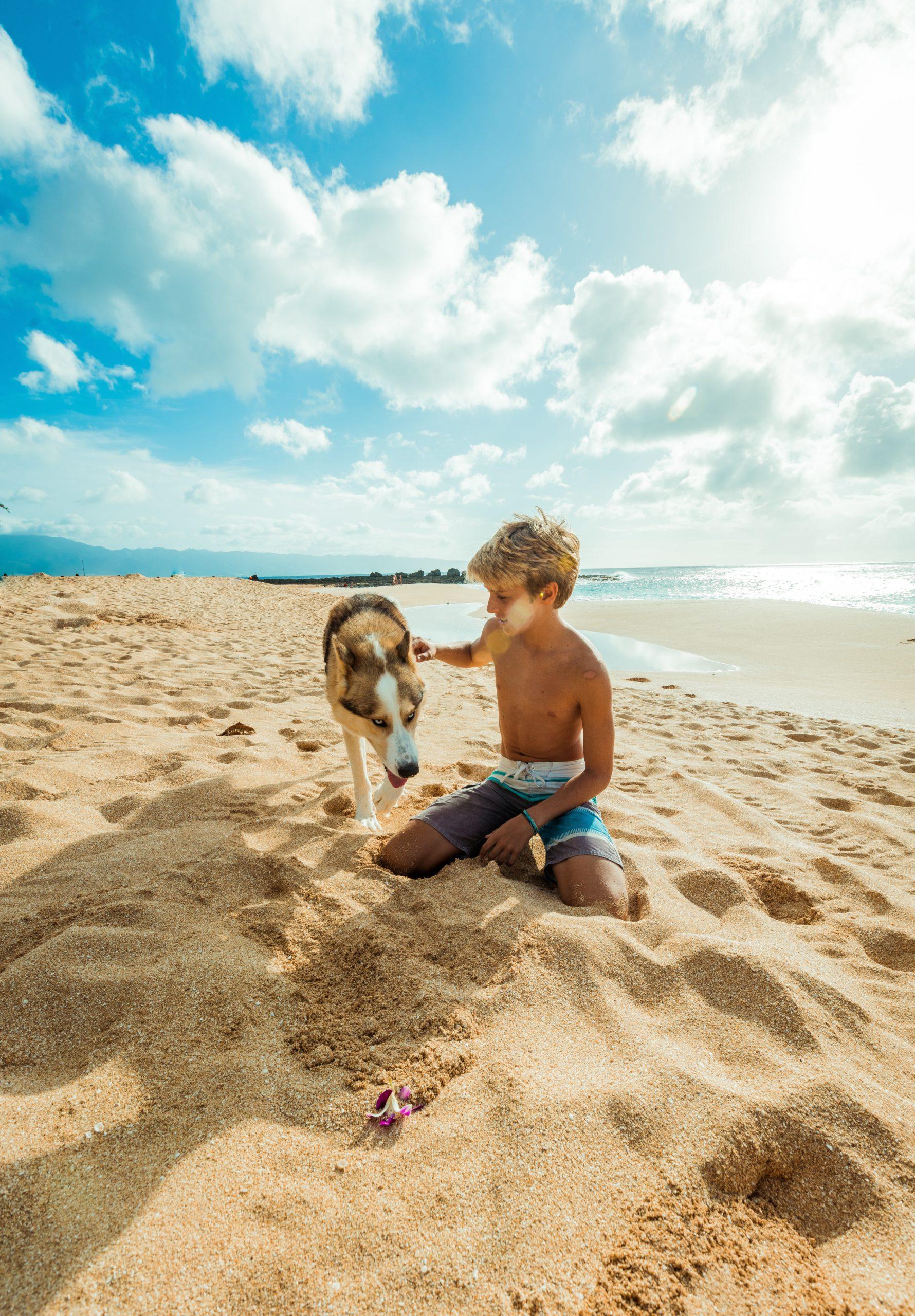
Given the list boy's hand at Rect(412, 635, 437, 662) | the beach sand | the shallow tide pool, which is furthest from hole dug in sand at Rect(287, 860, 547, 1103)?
the shallow tide pool

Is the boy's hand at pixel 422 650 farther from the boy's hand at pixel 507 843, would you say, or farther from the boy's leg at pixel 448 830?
the boy's hand at pixel 507 843

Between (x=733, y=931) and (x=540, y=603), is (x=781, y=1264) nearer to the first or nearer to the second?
(x=733, y=931)

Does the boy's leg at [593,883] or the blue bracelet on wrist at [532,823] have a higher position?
the blue bracelet on wrist at [532,823]

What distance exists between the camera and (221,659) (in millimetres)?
8406

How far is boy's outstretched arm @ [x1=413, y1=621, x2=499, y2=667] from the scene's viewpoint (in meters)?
3.82

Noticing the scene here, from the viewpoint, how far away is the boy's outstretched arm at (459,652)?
382cm

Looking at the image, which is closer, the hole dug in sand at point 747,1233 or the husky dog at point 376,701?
the hole dug in sand at point 747,1233

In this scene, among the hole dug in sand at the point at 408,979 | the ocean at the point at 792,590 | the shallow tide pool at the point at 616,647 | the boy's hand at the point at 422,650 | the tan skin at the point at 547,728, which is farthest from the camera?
the ocean at the point at 792,590

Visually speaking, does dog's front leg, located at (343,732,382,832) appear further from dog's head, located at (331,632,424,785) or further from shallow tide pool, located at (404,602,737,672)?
shallow tide pool, located at (404,602,737,672)

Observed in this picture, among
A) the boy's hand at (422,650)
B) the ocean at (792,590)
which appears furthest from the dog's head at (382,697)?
the ocean at (792,590)

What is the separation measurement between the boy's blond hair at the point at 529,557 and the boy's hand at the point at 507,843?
125 cm

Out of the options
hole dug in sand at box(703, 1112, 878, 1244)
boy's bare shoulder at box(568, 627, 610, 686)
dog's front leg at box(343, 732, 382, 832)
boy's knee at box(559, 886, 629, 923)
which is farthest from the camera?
dog's front leg at box(343, 732, 382, 832)

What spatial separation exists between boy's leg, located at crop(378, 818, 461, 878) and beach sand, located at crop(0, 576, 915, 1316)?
0.52ft

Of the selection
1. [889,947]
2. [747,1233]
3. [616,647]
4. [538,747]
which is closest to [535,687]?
[538,747]
